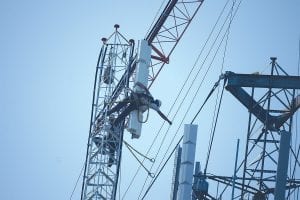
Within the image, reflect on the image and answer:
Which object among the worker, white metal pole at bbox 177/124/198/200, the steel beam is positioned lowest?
white metal pole at bbox 177/124/198/200

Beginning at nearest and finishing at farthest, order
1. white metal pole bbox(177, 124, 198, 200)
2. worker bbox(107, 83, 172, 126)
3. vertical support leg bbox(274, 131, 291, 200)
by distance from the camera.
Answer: vertical support leg bbox(274, 131, 291, 200)
white metal pole bbox(177, 124, 198, 200)
worker bbox(107, 83, 172, 126)

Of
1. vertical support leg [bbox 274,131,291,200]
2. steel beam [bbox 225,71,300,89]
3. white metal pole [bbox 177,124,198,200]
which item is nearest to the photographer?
vertical support leg [bbox 274,131,291,200]

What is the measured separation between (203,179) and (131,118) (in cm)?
591

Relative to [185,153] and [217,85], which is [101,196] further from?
[185,153]

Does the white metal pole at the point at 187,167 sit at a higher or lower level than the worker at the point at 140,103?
lower

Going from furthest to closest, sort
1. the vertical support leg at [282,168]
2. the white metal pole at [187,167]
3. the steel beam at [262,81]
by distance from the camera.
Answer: the steel beam at [262,81]
the white metal pole at [187,167]
the vertical support leg at [282,168]

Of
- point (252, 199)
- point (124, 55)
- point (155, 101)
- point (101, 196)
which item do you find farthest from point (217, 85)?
point (101, 196)

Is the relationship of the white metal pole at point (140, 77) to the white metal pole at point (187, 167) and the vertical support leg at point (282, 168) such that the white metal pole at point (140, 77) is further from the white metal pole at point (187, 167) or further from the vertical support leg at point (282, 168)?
the vertical support leg at point (282, 168)

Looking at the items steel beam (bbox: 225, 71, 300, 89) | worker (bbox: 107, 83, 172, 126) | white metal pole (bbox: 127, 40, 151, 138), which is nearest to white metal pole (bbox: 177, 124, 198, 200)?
steel beam (bbox: 225, 71, 300, 89)

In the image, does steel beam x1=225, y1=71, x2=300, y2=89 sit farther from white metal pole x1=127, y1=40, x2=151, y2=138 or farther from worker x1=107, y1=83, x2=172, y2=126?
white metal pole x1=127, y1=40, x2=151, y2=138

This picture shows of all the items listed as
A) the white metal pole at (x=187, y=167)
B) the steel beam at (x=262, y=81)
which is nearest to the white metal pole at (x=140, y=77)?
the steel beam at (x=262, y=81)

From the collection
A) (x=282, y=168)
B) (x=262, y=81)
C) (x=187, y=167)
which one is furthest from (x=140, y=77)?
(x=282, y=168)

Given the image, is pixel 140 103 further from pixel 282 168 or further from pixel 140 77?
pixel 282 168

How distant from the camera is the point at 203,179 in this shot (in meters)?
27.3
